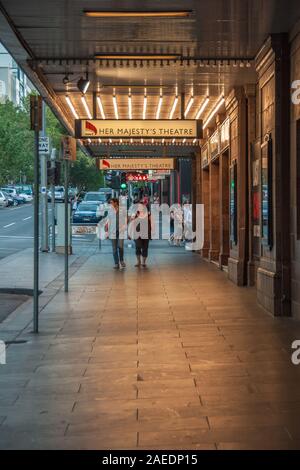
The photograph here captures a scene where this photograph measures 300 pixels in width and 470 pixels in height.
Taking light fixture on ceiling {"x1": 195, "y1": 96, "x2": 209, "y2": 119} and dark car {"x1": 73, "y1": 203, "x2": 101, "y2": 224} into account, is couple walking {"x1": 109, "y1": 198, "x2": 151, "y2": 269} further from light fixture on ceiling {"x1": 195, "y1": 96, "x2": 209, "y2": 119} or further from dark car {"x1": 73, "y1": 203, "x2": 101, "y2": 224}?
dark car {"x1": 73, "y1": 203, "x2": 101, "y2": 224}

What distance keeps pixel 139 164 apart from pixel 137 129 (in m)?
8.33

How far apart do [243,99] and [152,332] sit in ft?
22.6

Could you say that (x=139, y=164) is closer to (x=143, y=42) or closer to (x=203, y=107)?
(x=203, y=107)

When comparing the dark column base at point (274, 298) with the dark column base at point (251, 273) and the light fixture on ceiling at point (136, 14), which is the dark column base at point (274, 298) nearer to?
the dark column base at point (251, 273)

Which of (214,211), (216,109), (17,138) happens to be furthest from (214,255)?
(17,138)

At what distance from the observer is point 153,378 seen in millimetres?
7352

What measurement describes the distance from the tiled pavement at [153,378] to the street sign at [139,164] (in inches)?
401

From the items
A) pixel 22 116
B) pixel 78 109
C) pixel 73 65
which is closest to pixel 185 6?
pixel 73 65

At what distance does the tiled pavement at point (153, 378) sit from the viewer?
5.54 m

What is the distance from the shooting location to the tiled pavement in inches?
218

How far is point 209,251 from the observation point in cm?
2219

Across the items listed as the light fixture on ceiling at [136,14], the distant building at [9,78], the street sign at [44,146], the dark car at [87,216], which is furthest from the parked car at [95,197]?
the distant building at [9,78]

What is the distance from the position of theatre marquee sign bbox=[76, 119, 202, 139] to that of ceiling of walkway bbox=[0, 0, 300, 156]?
2.30 feet

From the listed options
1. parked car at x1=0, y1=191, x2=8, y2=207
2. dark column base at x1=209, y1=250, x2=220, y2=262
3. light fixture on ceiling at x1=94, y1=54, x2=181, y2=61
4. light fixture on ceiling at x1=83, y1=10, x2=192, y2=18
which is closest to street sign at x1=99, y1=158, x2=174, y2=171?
dark column base at x1=209, y1=250, x2=220, y2=262
